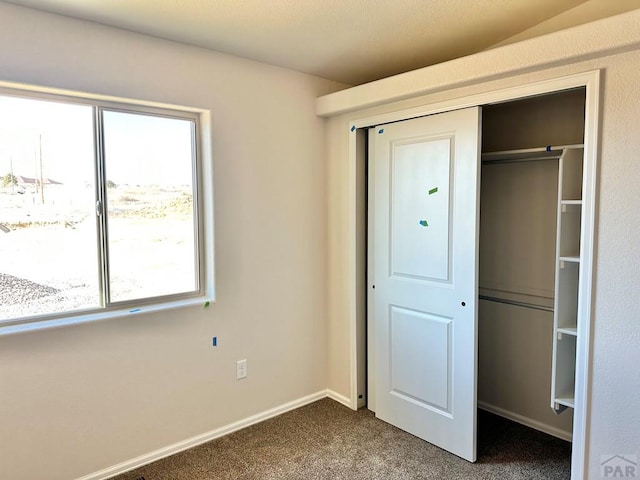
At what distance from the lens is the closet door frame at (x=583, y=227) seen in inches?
76.6

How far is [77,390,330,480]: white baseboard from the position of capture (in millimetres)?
2332

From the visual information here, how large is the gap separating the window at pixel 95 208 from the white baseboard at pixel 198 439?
86 cm

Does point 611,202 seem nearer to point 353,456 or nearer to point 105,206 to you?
point 353,456

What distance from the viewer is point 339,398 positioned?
10.5 feet

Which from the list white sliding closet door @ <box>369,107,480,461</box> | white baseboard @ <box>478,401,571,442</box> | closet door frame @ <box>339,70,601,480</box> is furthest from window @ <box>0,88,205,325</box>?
white baseboard @ <box>478,401,571,442</box>

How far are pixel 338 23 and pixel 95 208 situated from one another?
1.61m

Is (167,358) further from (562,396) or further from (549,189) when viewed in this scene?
(549,189)

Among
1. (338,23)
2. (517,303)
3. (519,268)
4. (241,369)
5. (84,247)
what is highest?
(338,23)

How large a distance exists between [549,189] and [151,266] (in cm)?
245

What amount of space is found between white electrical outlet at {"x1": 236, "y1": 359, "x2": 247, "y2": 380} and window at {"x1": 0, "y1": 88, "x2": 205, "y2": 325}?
556mm

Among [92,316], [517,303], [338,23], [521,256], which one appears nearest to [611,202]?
[521,256]

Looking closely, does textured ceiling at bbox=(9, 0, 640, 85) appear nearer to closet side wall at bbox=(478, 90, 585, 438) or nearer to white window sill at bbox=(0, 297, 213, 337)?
closet side wall at bbox=(478, 90, 585, 438)

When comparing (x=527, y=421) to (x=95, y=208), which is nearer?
(x=95, y=208)

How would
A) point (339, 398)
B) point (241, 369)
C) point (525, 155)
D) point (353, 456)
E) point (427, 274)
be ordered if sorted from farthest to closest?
point (339, 398) → point (241, 369) → point (525, 155) → point (427, 274) → point (353, 456)
